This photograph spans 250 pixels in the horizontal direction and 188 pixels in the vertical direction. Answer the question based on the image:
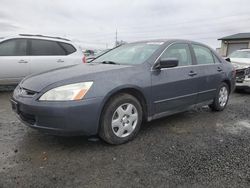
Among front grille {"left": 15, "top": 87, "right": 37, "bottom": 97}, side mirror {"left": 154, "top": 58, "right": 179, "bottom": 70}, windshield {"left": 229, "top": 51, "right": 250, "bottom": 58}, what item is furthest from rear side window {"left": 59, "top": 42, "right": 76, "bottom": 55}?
windshield {"left": 229, "top": 51, "right": 250, "bottom": 58}

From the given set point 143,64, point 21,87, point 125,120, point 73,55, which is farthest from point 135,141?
point 73,55

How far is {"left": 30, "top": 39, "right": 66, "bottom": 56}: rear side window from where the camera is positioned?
6732 mm

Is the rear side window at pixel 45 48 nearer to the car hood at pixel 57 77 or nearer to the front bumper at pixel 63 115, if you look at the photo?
the car hood at pixel 57 77

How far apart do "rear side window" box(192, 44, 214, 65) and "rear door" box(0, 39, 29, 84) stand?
14.6 feet

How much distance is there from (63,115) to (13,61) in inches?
172

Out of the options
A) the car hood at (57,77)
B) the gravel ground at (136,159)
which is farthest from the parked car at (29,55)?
the car hood at (57,77)

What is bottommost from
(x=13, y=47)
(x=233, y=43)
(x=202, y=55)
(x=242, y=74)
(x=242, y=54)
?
(x=242, y=74)

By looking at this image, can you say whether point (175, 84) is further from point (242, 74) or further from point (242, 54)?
point (242, 54)

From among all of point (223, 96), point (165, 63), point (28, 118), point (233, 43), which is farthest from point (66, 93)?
point (233, 43)

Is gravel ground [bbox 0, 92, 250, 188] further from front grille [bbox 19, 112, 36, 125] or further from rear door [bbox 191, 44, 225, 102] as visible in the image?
→ rear door [bbox 191, 44, 225, 102]

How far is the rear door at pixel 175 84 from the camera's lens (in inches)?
145

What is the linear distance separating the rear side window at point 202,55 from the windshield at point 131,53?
957mm

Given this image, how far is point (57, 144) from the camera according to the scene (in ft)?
10.9

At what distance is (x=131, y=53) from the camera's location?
411 centimetres
